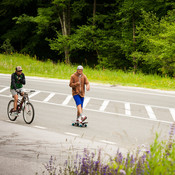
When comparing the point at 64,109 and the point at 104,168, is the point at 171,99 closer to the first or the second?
the point at 64,109

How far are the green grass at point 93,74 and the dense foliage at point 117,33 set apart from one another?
8.16 ft

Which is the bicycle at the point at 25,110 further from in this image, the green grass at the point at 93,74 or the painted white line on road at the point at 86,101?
the green grass at the point at 93,74

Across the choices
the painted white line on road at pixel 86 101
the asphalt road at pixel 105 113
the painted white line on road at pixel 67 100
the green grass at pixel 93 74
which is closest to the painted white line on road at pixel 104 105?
the asphalt road at pixel 105 113

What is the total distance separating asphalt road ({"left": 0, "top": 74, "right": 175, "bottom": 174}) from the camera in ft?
28.2

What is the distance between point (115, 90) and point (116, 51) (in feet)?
51.2

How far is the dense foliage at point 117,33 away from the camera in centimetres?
2398

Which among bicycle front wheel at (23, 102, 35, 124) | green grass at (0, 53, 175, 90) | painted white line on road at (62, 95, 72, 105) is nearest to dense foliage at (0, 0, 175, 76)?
green grass at (0, 53, 175, 90)

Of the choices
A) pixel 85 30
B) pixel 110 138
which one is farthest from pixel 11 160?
pixel 85 30

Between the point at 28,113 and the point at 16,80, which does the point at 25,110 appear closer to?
the point at 28,113

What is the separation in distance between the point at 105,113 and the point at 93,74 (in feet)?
33.8

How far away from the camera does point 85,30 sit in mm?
31672

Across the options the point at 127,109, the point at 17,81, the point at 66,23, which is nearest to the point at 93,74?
the point at 127,109

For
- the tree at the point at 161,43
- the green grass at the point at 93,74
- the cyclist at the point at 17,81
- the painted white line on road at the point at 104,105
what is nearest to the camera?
the cyclist at the point at 17,81

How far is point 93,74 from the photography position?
2169 centimetres
